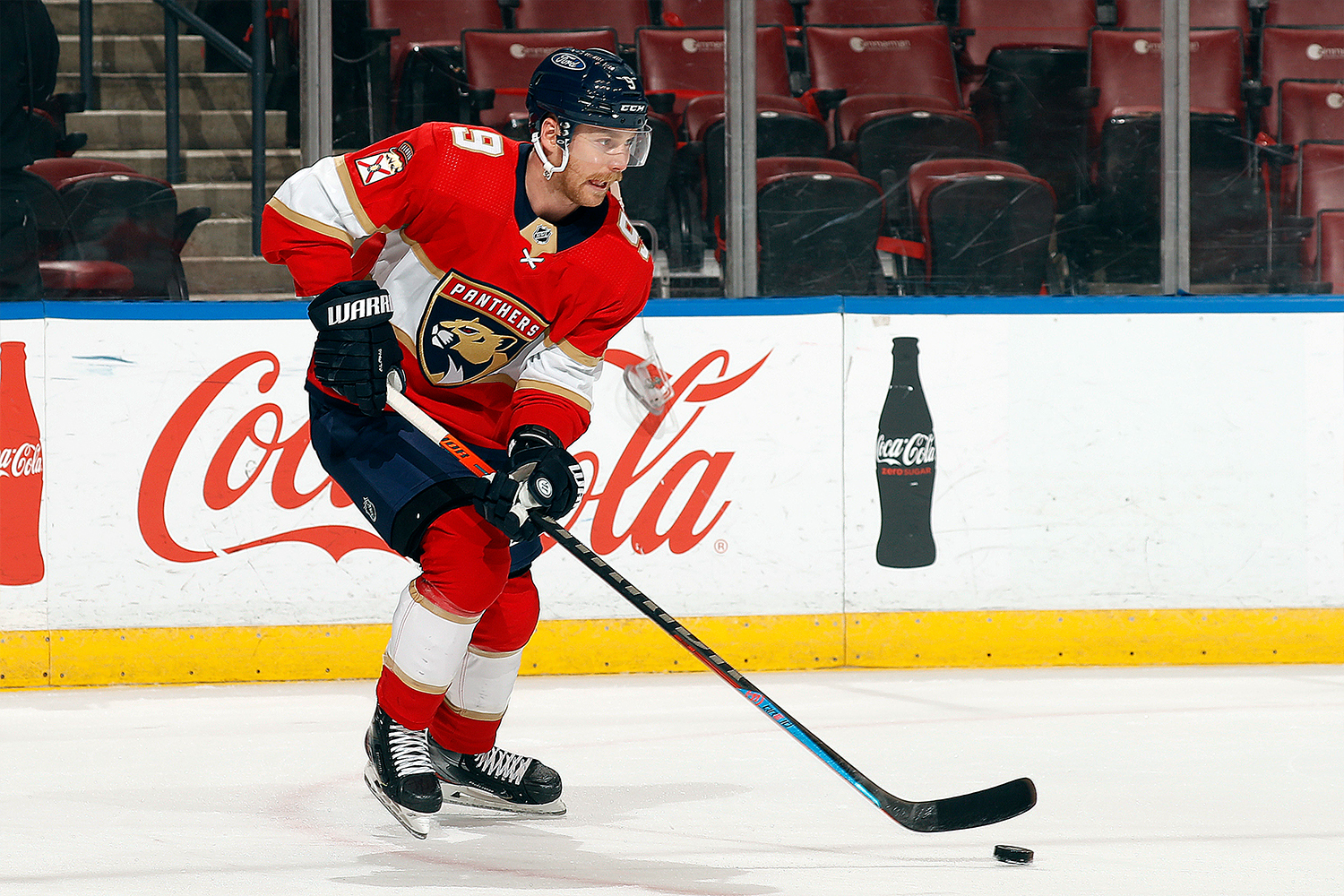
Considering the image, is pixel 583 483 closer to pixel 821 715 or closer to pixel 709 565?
pixel 821 715

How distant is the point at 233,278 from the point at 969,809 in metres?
2.71

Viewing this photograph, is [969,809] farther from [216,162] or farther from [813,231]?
[216,162]

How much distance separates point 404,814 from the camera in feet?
8.61

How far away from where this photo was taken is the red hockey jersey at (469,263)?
2.62 m

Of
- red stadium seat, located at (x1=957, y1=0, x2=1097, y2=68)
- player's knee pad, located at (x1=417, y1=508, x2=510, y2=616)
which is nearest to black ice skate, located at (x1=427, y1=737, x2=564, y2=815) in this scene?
player's knee pad, located at (x1=417, y1=508, x2=510, y2=616)

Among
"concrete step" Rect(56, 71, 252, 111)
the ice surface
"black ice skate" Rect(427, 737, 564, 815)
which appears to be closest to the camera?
the ice surface

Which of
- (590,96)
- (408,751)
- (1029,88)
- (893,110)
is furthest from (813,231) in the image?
(408,751)

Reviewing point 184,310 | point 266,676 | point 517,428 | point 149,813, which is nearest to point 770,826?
point 517,428

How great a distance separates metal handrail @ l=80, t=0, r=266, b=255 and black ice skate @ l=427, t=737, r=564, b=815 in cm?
206

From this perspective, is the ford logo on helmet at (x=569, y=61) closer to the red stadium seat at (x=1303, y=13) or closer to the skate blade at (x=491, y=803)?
the skate blade at (x=491, y=803)

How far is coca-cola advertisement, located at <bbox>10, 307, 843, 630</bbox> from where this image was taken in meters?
4.09

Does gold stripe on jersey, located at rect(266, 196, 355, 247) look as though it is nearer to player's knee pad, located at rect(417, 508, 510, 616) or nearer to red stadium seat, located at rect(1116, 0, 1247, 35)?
player's knee pad, located at rect(417, 508, 510, 616)

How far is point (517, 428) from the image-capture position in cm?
272

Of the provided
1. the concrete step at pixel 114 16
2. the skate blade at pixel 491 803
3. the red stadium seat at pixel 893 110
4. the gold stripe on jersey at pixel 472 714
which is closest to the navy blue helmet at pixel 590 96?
the gold stripe on jersey at pixel 472 714
